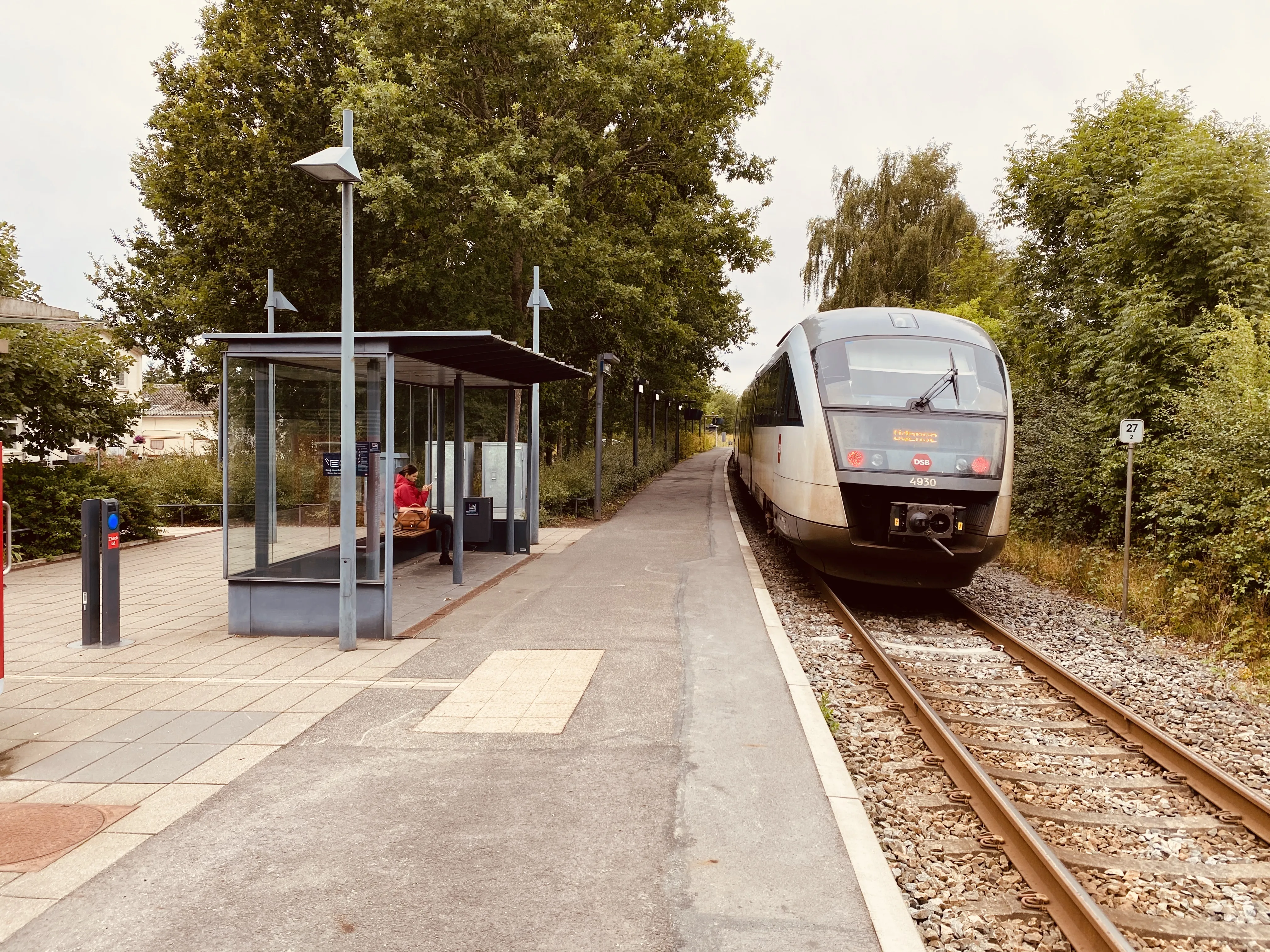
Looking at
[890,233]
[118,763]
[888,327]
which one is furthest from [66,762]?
[890,233]

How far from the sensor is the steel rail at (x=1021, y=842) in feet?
10.8

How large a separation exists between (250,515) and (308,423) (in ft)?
3.44

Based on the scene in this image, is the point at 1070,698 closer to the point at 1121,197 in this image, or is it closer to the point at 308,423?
the point at 308,423

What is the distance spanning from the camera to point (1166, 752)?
17.4 ft

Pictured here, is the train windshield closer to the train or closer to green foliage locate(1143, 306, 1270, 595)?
the train

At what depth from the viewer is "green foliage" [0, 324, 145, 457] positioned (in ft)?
38.8

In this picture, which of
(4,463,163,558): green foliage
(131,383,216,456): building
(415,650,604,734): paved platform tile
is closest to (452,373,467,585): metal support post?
(415,650,604,734): paved platform tile

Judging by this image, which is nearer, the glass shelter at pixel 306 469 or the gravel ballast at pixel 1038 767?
the gravel ballast at pixel 1038 767

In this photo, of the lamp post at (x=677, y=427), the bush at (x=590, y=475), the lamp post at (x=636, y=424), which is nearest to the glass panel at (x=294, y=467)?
the bush at (x=590, y=475)

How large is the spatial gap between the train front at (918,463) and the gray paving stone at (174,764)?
20.3ft

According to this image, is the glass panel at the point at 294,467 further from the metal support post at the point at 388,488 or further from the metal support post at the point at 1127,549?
the metal support post at the point at 1127,549

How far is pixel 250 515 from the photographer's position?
8.10 m

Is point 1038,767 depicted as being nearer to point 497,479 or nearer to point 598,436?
point 497,479

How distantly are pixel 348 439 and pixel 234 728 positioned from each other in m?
2.91
